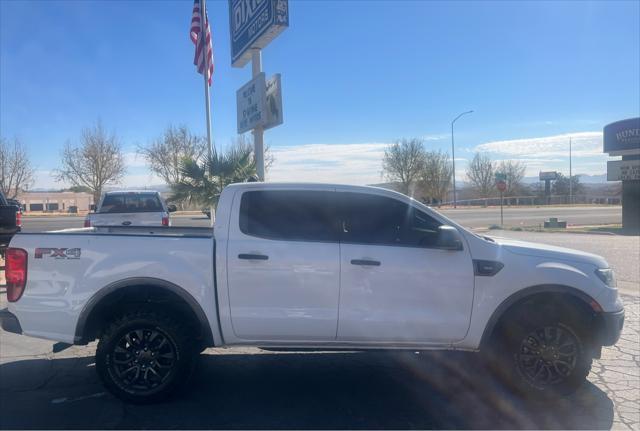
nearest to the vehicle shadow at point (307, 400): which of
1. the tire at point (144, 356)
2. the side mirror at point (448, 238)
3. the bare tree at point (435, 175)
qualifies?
the tire at point (144, 356)

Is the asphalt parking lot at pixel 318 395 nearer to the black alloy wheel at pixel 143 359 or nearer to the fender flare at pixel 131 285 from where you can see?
the black alloy wheel at pixel 143 359

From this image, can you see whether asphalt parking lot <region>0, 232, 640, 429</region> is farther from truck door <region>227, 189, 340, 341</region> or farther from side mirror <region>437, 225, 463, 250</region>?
side mirror <region>437, 225, 463, 250</region>

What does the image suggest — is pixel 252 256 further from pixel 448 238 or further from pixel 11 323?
pixel 11 323

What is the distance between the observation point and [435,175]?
55375mm

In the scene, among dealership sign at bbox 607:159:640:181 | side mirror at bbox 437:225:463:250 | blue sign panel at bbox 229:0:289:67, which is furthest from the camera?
dealership sign at bbox 607:159:640:181

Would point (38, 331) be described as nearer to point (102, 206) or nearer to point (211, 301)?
point (211, 301)

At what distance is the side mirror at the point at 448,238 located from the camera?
4465 mm

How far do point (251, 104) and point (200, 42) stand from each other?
4863 millimetres

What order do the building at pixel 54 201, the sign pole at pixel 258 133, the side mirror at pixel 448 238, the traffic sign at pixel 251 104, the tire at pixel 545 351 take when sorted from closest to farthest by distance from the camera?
the side mirror at pixel 448 238, the tire at pixel 545 351, the traffic sign at pixel 251 104, the sign pole at pixel 258 133, the building at pixel 54 201

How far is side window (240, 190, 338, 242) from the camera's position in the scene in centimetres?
468

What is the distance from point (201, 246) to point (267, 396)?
1528 mm

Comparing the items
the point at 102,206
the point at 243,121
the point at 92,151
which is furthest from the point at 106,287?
the point at 92,151

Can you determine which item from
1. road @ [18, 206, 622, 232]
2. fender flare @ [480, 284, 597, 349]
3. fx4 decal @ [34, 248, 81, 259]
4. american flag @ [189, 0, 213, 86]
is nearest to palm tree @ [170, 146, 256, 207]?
american flag @ [189, 0, 213, 86]

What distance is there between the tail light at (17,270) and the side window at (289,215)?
1938mm
